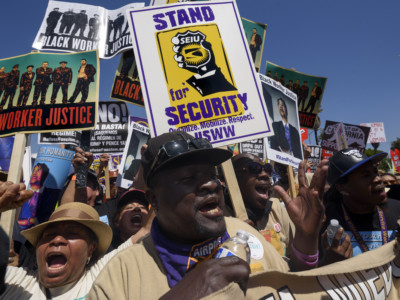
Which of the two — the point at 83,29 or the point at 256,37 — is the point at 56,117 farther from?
the point at 83,29

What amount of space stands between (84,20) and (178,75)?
489 centimetres

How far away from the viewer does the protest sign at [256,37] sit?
17.4ft

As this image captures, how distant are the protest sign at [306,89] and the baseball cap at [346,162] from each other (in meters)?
2.85

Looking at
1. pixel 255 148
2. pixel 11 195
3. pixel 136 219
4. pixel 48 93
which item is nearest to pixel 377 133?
pixel 255 148

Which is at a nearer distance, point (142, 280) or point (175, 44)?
point (142, 280)

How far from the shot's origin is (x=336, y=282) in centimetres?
133

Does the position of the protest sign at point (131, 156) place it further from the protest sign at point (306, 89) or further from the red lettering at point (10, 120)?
the protest sign at point (306, 89)

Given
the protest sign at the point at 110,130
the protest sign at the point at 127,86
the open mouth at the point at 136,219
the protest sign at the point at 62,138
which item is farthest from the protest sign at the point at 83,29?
the open mouth at the point at 136,219

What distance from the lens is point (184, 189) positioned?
4.59 ft

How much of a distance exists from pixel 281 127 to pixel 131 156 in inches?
Answer: 94.4

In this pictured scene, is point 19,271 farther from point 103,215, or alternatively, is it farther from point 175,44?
point 175,44

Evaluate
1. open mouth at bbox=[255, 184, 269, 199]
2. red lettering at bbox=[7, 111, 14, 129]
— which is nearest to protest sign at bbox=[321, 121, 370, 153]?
open mouth at bbox=[255, 184, 269, 199]

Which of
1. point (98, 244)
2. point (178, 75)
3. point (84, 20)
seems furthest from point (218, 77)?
point (84, 20)

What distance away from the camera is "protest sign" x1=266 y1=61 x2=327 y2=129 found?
5211mm
